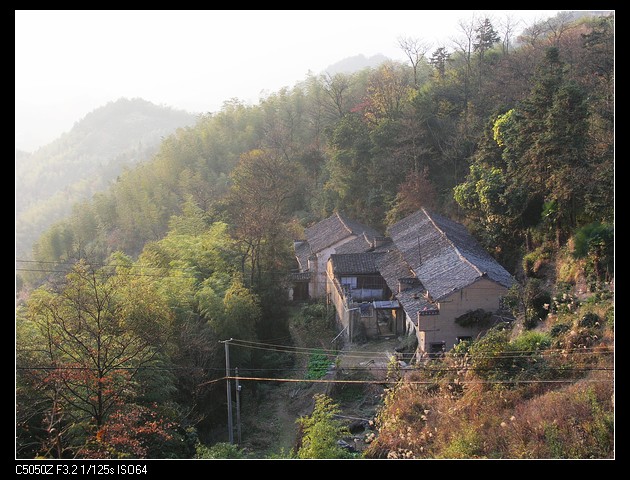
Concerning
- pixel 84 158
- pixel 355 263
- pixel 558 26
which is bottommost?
pixel 355 263

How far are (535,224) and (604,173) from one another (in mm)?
3235

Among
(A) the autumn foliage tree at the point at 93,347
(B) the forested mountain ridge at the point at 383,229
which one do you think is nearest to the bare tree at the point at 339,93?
(B) the forested mountain ridge at the point at 383,229

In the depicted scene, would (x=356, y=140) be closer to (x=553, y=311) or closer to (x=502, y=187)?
(x=502, y=187)

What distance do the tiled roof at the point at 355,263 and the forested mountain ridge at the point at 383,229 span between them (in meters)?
1.66

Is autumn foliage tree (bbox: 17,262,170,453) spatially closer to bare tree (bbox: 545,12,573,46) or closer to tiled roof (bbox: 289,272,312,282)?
tiled roof (bbox: 289,272,312,282)

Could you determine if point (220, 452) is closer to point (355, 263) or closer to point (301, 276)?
point (355, 263)

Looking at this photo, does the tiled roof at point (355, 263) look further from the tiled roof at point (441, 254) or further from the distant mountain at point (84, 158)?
the distant mountain at point (84, 158)

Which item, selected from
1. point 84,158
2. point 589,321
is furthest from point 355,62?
point 589,321

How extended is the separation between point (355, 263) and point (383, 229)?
532cm

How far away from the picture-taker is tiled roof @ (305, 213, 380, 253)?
20.4m

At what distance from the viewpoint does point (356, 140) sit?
23547 mm

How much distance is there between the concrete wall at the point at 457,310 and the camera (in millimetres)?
13141

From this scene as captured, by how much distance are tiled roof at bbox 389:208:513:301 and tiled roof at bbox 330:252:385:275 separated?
0.94m

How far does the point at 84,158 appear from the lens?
188ft
